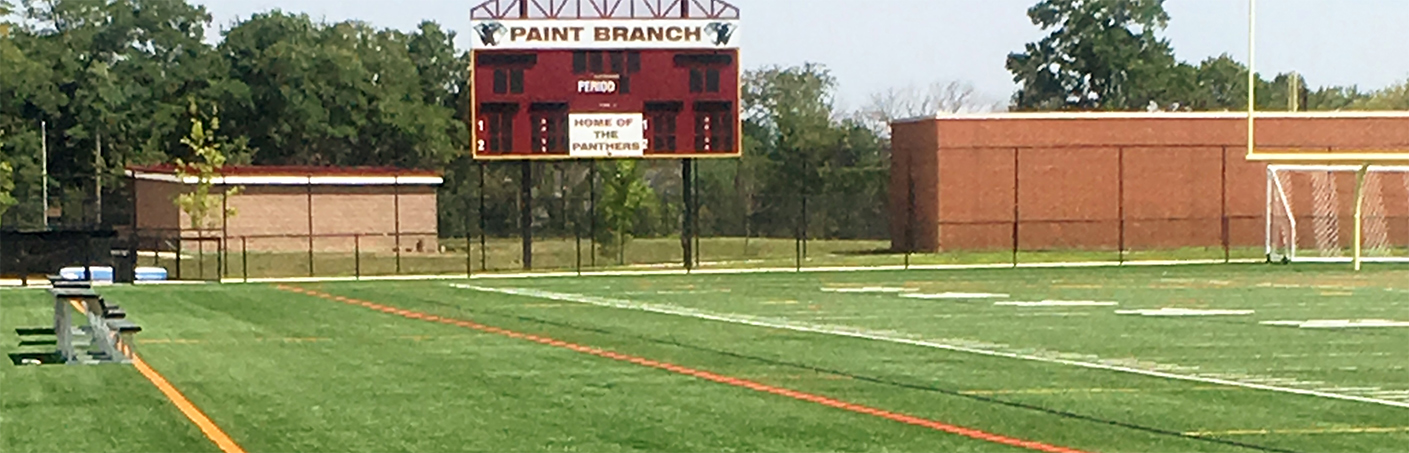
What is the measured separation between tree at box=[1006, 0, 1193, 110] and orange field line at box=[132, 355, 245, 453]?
74612mm

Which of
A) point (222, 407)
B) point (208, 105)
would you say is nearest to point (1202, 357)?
point (222, 407)

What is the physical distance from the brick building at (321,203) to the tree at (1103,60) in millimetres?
40279

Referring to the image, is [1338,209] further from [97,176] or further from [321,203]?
[97,176]

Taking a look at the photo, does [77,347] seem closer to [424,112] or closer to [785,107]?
[424,112]

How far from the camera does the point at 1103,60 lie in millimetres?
89562

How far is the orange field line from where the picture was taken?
35.9ft

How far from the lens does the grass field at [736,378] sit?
11.2 meters

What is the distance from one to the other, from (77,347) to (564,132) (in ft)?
72.0

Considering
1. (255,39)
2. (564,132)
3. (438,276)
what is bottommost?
(438,276)

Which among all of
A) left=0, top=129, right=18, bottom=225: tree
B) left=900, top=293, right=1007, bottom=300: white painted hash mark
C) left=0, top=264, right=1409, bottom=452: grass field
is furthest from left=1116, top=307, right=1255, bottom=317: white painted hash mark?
left=0, top=129, right=18, bottom=225: tree

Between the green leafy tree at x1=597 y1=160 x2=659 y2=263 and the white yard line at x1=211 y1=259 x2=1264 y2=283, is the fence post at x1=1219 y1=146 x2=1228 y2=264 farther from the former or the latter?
the green leafy tree at x1=597 y1=160 x2=659 y2=263

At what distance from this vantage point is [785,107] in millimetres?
91875

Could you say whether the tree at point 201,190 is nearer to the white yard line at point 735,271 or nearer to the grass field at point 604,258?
the grass field at point 604,258

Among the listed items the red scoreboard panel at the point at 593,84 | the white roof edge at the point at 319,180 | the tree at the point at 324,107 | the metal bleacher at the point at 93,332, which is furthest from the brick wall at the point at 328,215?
the metal bleacher at the point at 93,332
